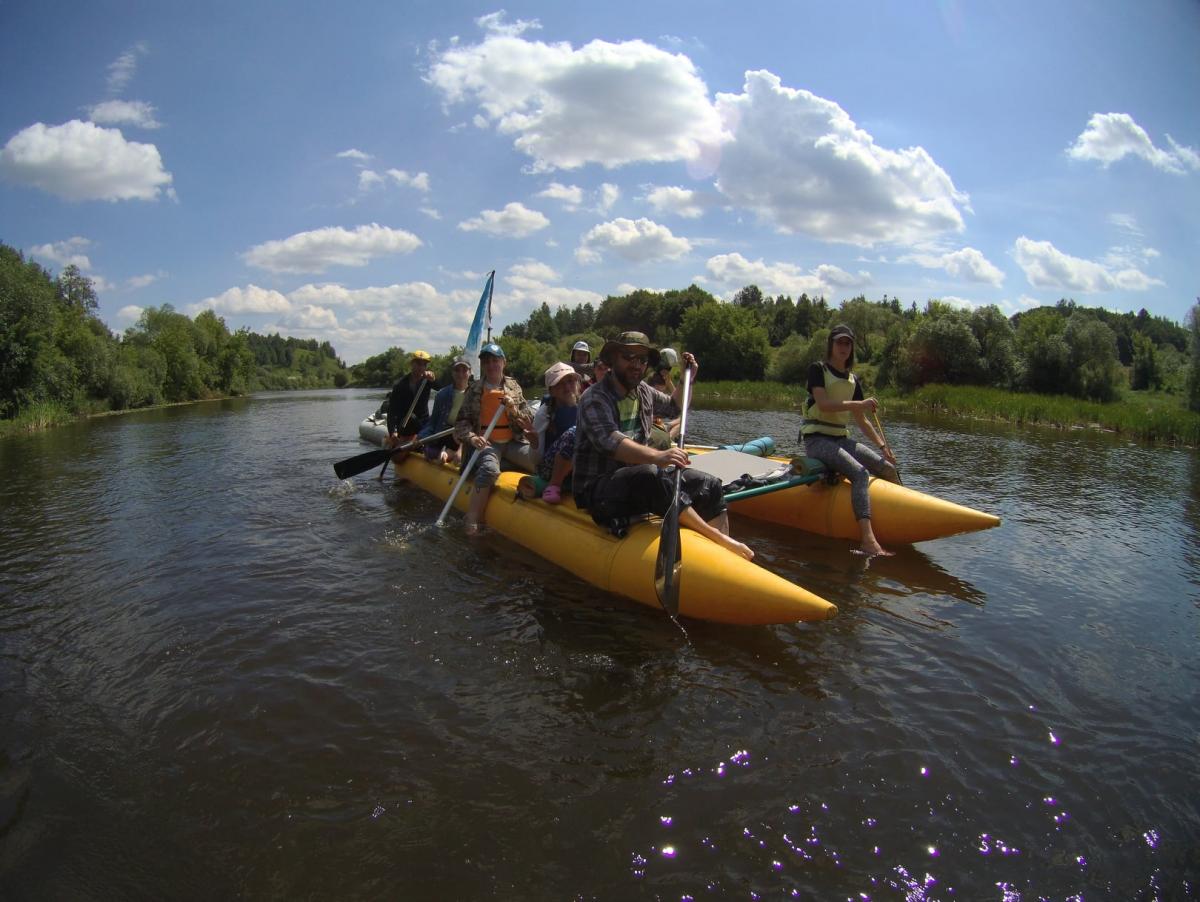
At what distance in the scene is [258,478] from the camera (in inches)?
470

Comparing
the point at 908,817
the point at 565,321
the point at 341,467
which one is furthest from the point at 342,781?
the point at 565,321

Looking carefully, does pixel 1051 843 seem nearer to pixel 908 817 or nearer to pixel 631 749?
pixel 908 817

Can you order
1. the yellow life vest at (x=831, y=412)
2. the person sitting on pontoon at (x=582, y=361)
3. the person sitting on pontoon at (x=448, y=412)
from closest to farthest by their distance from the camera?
the yellow life vest at (x=831, y=412) → the person sitting on pontoon at (x=448, y=412) → the person sitting on pontoon at (x=582, y=361)

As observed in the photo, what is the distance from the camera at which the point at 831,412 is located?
271 inches

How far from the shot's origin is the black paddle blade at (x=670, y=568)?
187 inches

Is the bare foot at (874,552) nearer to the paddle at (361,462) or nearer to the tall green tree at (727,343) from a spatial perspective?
the paddle at (361,462)

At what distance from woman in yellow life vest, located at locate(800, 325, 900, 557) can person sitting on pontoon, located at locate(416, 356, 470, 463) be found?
4958 millimetres

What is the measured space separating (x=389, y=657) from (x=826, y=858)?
10.2ft

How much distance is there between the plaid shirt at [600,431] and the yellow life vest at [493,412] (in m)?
2.75

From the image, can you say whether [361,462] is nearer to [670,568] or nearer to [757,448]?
[757,448]

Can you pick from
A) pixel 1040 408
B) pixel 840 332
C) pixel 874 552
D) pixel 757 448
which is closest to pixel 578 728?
pixel 874 552

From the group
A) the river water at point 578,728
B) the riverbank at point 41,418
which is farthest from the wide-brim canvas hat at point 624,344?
the riverbank at point 41,418

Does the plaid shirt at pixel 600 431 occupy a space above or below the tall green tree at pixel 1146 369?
below

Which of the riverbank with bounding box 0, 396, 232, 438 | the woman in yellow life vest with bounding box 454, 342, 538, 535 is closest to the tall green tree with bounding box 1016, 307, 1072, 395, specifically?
the woman in yellow life vest with bounding box 454, 342, 538, 535
